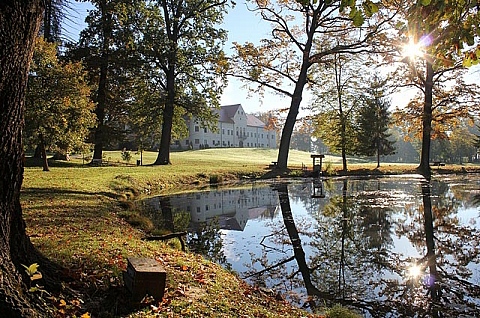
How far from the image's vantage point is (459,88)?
2916 cm

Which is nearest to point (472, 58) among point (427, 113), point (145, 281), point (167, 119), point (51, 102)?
point (145, 281)

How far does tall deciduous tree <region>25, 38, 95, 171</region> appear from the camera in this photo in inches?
693

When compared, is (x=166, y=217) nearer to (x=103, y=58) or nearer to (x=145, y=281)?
(x=145, y=281)

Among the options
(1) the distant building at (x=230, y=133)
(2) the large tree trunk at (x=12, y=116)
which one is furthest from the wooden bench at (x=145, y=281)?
(1) the distant building at (x=230, y=133)

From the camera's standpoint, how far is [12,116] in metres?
3.43

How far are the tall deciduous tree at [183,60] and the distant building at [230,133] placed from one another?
4210 centimetres

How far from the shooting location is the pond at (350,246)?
5457mm

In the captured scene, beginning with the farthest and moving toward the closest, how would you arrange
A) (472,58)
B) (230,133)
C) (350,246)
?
(230,133) → (350,246) → (472,58)

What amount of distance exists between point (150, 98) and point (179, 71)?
311 centimetres

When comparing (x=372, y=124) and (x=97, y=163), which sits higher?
(x=372, y=124)

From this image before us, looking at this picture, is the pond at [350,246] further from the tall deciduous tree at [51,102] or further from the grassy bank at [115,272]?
the tall deciduous tree at [51,102]

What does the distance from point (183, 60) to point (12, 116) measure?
26.4m

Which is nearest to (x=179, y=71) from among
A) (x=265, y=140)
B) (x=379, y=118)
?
(x=379, y=118)

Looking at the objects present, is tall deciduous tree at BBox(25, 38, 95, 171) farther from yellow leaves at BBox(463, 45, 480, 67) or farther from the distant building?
the distant building
